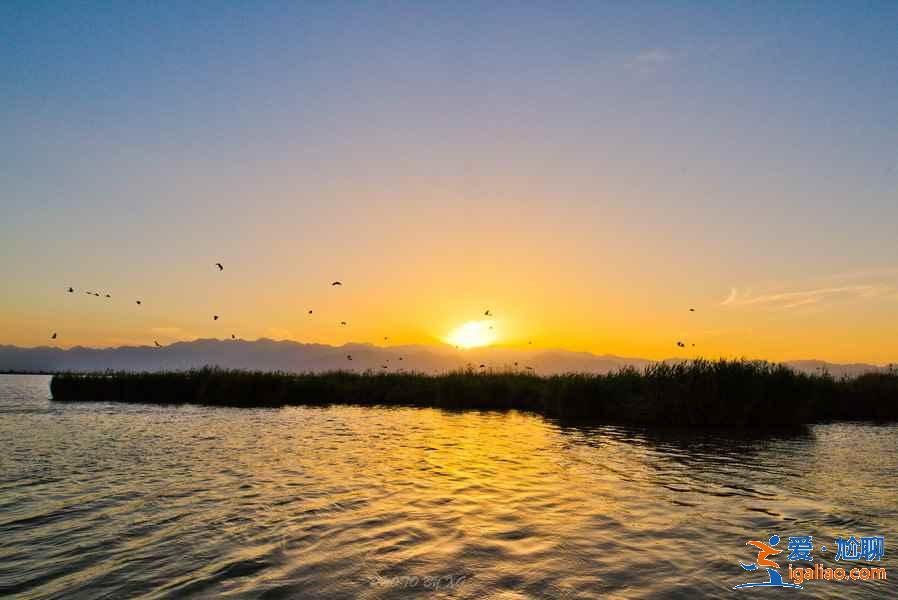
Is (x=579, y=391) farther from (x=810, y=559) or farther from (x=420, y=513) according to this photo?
(x=810, y=559)

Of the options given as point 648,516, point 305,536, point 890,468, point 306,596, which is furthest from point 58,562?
point 890,468

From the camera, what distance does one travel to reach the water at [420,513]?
8.17 m

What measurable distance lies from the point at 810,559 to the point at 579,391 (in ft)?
85.0

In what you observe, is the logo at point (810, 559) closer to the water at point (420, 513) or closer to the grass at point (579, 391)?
the water at point (420, 513)

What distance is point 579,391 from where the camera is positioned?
35.1 meters

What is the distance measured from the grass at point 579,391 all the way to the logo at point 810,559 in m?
21.6

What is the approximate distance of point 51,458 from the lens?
18.3 m

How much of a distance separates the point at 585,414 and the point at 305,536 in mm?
26909

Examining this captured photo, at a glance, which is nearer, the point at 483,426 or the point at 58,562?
the point at 58,562

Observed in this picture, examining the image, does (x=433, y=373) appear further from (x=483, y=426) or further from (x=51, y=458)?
(x=51, y=458)

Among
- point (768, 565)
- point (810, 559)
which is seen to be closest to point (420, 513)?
point (768, 565)

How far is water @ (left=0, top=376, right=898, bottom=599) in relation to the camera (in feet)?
26.8

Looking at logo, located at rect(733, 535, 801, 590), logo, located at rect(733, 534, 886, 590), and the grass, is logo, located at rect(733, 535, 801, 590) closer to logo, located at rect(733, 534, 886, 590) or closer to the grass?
logo, located at rect(733, 534, 886, 590)

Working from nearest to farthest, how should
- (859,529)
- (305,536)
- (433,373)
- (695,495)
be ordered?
(305,536)
(859,529)
(695,495)
(433,373)
